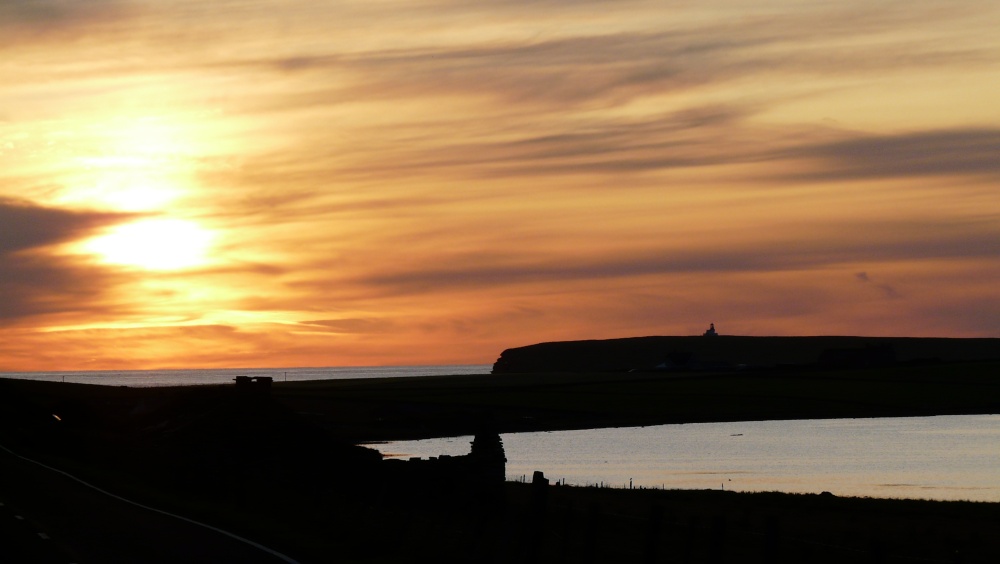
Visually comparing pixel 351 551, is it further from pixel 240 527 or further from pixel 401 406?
pixel 401 406

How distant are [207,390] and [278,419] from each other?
17.0 meters

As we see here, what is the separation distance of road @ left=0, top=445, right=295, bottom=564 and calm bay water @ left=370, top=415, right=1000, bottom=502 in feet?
117

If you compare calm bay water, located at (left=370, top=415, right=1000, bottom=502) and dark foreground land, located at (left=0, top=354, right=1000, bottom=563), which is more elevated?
calm bay water, located at (left=370, top=415, right=1000, bottom=502)

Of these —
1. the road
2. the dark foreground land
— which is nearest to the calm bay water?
the dark foreground land

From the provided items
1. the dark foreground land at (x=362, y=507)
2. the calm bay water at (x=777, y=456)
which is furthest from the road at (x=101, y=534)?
the calm bay water at (x=777, y=456)

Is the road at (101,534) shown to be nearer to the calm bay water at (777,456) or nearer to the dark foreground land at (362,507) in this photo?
the dark foreground land at (362,507)

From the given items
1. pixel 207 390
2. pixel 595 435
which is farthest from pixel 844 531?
pixel 595 435

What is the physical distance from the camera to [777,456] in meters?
85.4

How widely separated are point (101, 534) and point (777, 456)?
65.3 meters

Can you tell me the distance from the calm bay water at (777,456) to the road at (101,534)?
35.7 metres

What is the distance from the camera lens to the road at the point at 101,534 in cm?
2453

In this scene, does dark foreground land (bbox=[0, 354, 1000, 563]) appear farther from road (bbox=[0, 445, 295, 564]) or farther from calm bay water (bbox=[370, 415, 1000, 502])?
calm bay water (bbox=[370, 415, 1000, 502])

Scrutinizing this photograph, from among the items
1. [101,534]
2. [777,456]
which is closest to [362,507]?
[101,534]

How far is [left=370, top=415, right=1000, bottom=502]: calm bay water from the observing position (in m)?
66.6
